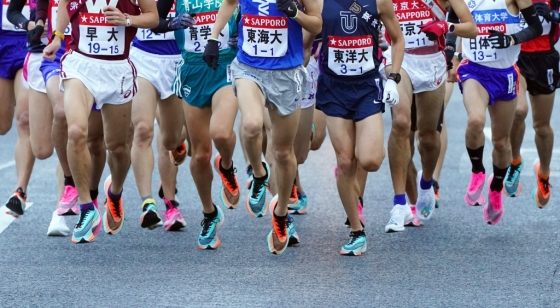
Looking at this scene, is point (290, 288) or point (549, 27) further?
point (549, 27)

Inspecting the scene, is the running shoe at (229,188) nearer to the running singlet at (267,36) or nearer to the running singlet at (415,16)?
the running singlet at (267,36)

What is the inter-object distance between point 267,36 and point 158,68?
166 cm

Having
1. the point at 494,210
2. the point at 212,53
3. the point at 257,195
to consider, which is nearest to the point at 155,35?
the point at 212,53

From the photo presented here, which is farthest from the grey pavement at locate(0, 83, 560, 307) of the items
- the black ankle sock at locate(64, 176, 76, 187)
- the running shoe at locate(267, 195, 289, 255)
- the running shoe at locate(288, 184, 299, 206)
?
the black ankle sock at locate(64, 176, 76, 187)

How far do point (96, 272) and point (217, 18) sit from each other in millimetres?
2112

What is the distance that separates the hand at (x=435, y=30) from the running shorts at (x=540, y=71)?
6.25 feet

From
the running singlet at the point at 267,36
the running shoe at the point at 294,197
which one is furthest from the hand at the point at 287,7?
the running shoe at the point at 294,197

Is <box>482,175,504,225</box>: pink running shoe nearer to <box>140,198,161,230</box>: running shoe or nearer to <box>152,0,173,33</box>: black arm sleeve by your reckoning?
<box>140,198,161,230</box>: running shoe

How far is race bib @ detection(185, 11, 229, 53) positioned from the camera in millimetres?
9180

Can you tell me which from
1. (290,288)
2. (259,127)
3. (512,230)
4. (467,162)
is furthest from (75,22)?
(467,162)

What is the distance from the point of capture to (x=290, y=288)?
7.60 metres

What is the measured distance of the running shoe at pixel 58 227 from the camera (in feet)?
31.7

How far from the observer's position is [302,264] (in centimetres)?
848

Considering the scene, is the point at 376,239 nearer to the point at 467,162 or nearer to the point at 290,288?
the point at 290,288
